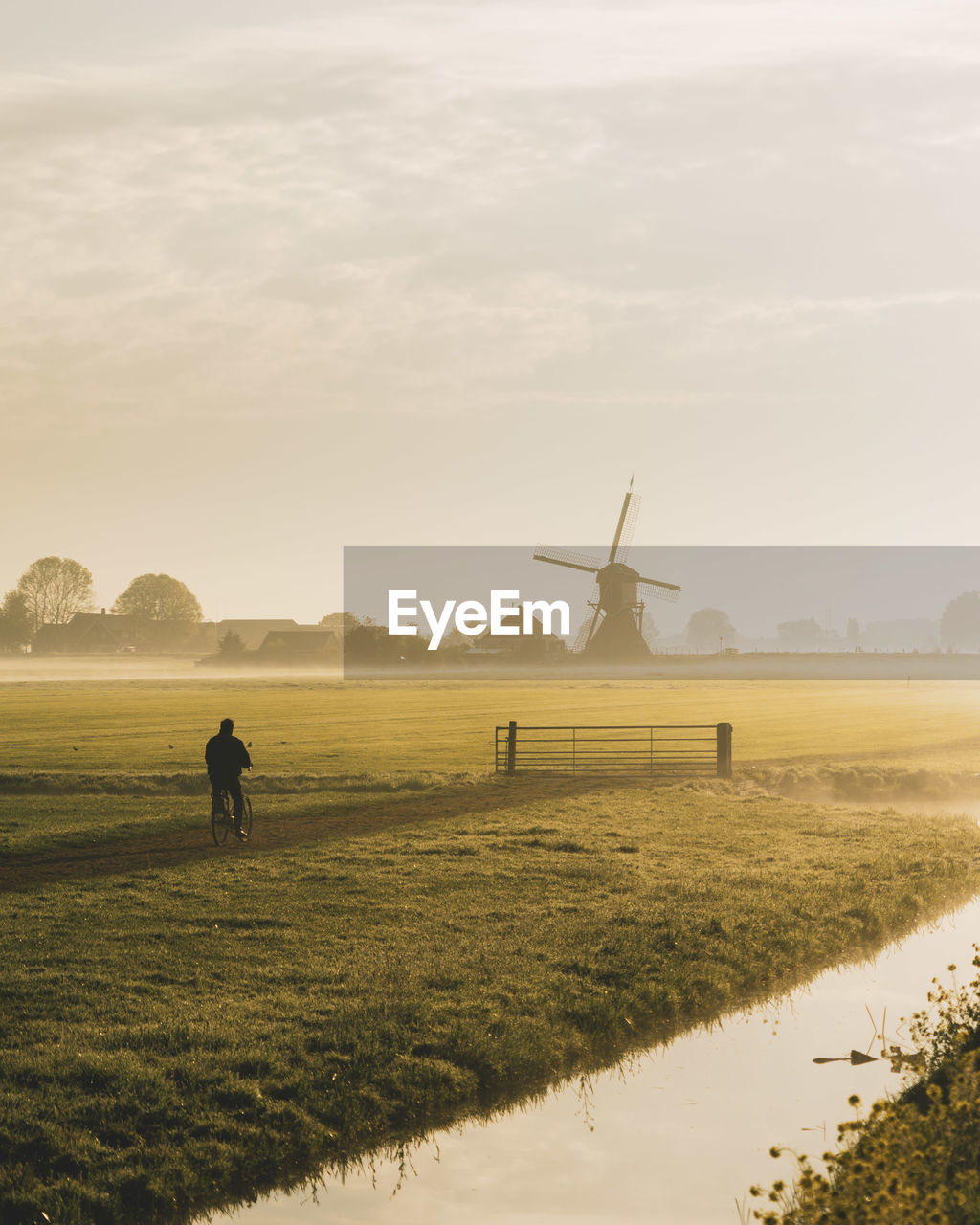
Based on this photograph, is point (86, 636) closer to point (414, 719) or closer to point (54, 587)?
point (54, 587)

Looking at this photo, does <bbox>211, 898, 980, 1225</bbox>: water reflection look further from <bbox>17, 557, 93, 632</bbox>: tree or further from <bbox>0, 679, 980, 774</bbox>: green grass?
<bbox>17, 557, 93, 632</bbox>: tree

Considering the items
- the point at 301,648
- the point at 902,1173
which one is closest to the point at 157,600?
the point at 301,648

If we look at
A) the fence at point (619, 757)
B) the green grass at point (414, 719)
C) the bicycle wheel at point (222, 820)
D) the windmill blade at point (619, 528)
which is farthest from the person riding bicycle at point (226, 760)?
the windmill blade at point (619, 528)

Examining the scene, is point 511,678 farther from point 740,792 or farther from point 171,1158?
point 171,1158

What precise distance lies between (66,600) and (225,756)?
148m

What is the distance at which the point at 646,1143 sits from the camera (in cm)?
Result: 911

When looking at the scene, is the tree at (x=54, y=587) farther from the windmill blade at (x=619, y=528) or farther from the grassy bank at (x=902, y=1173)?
the grassy bank at (x=902, y=1173)

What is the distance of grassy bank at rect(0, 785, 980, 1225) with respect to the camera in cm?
866

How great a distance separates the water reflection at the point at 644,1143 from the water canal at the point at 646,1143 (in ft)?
0.05

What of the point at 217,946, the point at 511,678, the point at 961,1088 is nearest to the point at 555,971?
the point at 217,946

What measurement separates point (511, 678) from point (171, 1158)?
118 metres

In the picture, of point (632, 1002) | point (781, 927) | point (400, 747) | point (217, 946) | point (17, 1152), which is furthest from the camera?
point (400, 747)

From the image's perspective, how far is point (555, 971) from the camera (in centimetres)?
1297

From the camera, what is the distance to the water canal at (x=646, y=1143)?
26.3 feet
